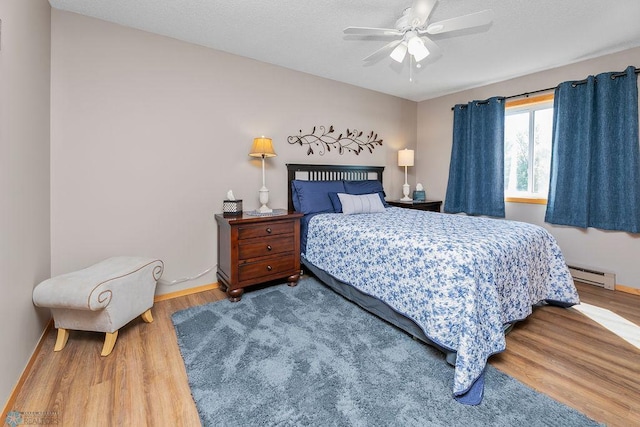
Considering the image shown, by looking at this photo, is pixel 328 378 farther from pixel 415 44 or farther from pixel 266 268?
pixel 415 44

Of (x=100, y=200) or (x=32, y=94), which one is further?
(x=100, y=200)

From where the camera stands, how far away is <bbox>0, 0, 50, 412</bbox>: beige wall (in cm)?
139

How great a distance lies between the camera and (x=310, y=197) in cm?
333

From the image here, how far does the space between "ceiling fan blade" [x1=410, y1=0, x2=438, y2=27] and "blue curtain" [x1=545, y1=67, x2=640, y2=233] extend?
2.33 meters

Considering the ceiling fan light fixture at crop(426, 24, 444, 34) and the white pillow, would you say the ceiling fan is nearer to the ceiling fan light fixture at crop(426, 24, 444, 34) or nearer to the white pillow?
the ceiling fan light fixture at crop(426, 24, 444, 34)

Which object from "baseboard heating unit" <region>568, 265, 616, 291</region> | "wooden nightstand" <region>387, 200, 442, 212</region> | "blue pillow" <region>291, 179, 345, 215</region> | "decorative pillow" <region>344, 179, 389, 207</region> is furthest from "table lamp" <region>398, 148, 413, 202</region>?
"baseboard heating unit" <region>568, 265, 616, 291</region>

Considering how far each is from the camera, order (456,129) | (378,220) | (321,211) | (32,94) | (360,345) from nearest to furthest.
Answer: (32,94) < (360,345) < (378,220) < (321,211) < (456,129)

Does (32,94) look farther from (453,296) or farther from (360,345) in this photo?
(453,296)

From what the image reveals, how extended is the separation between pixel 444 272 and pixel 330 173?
241cm

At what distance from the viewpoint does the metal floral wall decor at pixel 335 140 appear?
11.8 feet

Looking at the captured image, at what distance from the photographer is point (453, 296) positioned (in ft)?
5.32

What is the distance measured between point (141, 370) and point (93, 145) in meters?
1.82

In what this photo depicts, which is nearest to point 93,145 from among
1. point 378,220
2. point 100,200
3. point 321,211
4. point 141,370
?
point 100,200

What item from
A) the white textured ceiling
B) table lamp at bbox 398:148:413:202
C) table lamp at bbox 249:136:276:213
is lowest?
table lamp at bbox 249:136:276:213
